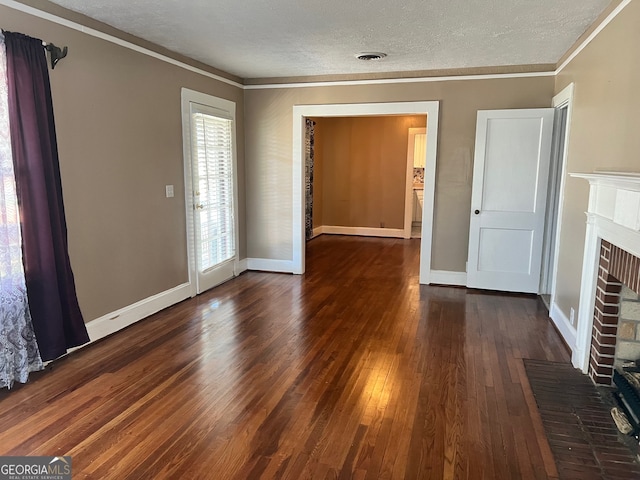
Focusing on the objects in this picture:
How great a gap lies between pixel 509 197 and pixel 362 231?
4359 mm

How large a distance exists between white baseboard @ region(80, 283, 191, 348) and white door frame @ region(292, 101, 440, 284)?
1652 millimetres

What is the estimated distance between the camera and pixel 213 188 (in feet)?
16.8

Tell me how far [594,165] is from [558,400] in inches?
65.3

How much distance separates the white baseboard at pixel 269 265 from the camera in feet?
19.5

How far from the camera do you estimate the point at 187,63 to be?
4.53 meters

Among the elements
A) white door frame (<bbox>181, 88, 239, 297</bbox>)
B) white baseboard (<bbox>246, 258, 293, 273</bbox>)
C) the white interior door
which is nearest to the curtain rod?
white door frame (<bbox>181, 88, 239, 297</bbox>)

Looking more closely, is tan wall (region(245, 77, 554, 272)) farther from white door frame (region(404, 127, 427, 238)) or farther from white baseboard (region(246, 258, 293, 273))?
white door frame (region(404, 127, 427, 238))

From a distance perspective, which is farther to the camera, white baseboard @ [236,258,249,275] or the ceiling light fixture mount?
white baseboard @ [236,258,249,275]

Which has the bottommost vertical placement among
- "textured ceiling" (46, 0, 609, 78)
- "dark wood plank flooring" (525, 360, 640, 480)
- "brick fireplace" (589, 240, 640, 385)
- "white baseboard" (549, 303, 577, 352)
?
"dark wood plank flooring" (525, 360, 640, 480)

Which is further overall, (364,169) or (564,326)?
(364,169)

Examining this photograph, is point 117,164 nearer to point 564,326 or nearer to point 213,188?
point 213,188

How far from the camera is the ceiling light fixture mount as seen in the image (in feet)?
14.1

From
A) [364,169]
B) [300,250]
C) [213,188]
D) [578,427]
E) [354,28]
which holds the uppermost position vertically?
[354,28]

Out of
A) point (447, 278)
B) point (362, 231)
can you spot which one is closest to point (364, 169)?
point (362, 231)
